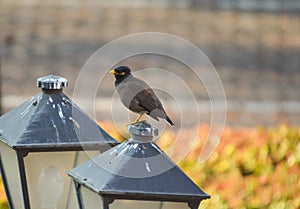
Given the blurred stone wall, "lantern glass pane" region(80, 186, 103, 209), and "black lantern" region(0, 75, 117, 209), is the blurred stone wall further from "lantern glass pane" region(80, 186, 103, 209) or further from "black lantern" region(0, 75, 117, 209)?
"lantern glass pane" region(80, 186, 103, 209)

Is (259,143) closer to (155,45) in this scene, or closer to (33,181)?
(33,181)

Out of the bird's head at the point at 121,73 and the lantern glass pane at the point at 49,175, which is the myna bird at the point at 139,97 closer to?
the bird's head at the point at 121,73

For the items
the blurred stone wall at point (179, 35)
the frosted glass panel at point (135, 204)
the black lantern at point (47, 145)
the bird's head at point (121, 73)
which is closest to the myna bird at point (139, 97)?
the bird's head at point (121, 73)

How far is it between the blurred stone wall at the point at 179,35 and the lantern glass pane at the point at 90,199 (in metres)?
5.76

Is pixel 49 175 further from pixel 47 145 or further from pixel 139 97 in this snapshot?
pixel 139 97

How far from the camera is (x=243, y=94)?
922 cm

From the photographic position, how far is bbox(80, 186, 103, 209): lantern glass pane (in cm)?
239

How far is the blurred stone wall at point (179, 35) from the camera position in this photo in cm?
905

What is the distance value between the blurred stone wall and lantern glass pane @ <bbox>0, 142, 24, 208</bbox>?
546 centimetres

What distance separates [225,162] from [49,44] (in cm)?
588

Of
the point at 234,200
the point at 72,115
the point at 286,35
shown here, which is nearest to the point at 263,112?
the point at 286,35

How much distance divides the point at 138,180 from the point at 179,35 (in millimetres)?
8797

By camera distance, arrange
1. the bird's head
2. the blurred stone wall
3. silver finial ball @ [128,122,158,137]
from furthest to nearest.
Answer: the blurred stone wall
the bird's head
silver finial ball @ [128,122,158,137]

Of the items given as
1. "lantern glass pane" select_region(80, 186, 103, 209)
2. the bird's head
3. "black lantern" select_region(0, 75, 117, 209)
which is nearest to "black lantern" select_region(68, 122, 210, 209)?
"lantern glass pane" select_region(80, 186, 103, 209)
